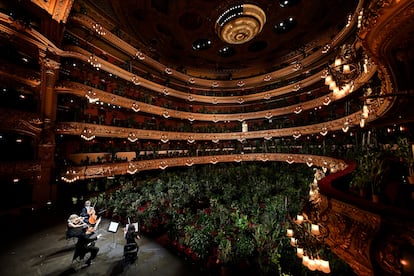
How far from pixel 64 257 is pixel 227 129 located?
818 inches

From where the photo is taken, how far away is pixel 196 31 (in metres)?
18.4

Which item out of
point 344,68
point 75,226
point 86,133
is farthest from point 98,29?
point 344,68

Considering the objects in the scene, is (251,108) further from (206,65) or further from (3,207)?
(3,207)

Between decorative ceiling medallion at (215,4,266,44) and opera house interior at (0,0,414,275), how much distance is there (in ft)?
0.41

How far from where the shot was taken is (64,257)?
7.52 meters

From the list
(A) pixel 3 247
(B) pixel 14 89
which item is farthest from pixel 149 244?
(B) pixel 14 89

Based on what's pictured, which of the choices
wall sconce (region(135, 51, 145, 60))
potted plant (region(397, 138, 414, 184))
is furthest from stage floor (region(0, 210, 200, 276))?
wall sconce (region(135, 51, 145, 60))

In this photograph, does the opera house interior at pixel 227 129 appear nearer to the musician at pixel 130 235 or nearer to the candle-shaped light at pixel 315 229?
the candle-shaped light at pixel 315 229

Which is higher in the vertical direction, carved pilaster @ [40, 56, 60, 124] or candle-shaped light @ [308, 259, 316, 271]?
carved pilaster @ [40, 56, 60, 124]

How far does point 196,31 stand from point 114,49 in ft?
27.1

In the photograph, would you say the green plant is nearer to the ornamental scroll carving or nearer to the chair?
the ornamental scroll carving

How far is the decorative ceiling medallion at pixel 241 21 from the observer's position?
14.1 meters

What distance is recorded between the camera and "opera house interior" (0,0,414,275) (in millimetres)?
3752

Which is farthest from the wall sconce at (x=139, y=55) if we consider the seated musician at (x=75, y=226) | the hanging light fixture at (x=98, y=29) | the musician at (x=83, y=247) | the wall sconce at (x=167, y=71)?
the musician at (x=83, y=247)
